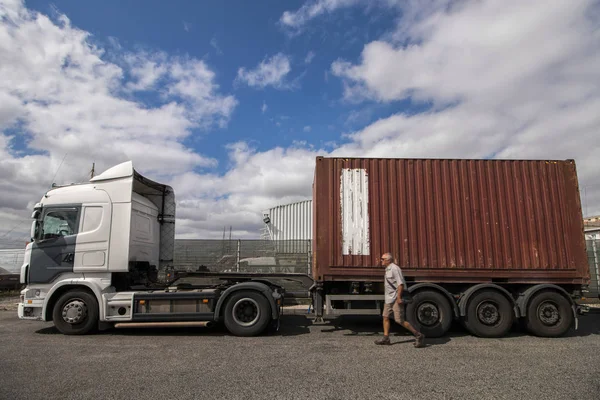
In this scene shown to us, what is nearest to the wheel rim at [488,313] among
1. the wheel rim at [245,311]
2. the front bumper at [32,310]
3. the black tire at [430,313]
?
the black tire at [430,313]

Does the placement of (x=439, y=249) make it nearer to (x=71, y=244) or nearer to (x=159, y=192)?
(x=159, y=192)

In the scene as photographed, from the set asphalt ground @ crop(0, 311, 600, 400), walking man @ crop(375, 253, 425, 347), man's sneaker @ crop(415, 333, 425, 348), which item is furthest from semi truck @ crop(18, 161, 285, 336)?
man's sneaker @ crop(415, 333, 425, 348)

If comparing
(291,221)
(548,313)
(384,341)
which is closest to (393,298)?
(384,341)

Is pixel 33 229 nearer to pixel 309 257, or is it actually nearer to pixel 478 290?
pixel 309 257

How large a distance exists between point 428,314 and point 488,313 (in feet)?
3.81

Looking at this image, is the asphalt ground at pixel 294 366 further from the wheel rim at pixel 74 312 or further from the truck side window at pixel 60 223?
the truck side window at pixel 60 223

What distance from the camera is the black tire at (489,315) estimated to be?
694 cm

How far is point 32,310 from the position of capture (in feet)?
23.5

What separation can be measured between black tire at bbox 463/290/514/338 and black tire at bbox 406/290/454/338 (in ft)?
1.33

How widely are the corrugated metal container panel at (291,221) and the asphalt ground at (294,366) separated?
9.87 m

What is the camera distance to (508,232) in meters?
7.36

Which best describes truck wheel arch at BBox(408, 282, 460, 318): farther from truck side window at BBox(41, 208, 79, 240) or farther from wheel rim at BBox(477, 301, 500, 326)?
truck side window at BBox(41, 208, 79, 240)

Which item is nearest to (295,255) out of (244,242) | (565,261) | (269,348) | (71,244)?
(244,242)

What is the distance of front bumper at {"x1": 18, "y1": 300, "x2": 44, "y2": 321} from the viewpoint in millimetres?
7133
